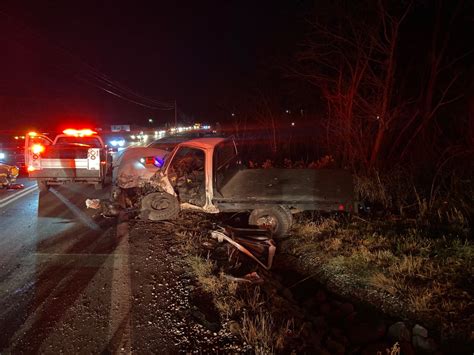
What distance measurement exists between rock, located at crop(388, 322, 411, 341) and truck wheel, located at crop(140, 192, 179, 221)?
4.50 metres

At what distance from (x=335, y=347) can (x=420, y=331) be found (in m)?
0.99

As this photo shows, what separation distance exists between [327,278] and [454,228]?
2.81 metres

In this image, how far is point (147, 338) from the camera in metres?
3.50

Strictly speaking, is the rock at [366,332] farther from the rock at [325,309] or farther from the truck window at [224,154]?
the truck window at [224,154]

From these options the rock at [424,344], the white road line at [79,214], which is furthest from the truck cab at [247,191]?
the rock at [424,344]

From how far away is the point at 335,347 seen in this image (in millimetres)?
3432

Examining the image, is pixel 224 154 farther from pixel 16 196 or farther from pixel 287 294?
pixel 16 196

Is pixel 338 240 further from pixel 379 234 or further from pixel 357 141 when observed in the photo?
pixel 357 141

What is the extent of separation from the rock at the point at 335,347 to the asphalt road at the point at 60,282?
1.96 metres

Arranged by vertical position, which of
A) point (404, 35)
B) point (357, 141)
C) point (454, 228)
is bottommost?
point (454, 228)

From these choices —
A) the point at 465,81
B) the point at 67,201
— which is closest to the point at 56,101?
the point at 67,201

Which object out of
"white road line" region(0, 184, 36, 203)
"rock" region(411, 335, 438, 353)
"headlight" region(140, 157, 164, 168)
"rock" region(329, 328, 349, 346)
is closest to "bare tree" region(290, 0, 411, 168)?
"headlight" region(140, 157, 164, 168)

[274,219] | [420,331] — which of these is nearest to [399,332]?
[420,331]

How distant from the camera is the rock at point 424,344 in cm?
355
